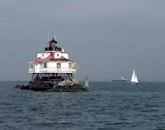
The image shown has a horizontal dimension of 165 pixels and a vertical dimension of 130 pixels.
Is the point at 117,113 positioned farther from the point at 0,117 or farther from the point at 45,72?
the point at 45,72

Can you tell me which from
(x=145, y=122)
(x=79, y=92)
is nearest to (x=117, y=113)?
(x=145, y=122)

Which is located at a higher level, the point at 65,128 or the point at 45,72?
the point at 45,72

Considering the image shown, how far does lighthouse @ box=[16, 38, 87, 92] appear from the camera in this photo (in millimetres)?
116000

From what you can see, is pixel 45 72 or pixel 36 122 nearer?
pixel 36 122

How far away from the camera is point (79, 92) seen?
380 feet

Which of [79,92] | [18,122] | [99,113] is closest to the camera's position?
[18,122]

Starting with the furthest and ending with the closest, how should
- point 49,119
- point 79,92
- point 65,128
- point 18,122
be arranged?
point 79,92, point 49,119, point 18,122, point 65,128

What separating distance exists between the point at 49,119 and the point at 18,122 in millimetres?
4360

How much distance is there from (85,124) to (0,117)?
33.8 feet

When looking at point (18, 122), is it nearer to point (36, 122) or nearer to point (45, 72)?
point (36, 122)

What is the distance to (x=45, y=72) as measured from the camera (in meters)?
119

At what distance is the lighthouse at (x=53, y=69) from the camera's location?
116000 millimetres

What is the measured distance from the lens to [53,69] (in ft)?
387

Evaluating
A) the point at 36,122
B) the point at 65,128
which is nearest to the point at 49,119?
the point at 36,122
